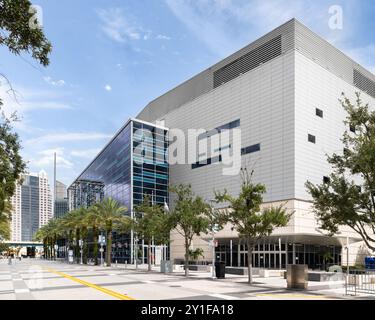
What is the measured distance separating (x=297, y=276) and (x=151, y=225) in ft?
74.7

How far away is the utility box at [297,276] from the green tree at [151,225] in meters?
16.5

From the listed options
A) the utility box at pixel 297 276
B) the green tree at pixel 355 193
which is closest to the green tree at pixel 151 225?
the utility box at pixel 297 276

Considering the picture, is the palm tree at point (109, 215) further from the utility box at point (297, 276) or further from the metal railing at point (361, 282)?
the metal railing at point (361, 282)

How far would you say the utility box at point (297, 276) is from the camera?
24.9 meters

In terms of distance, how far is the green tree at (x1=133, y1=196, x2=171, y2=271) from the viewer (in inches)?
1703

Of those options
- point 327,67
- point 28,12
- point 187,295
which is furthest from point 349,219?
point 327,67

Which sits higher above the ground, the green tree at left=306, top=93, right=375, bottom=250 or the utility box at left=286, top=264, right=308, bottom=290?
the green tree at left=306, top=93, right=375, bottom=250

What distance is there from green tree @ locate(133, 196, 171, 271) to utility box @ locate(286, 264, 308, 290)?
16540 mm

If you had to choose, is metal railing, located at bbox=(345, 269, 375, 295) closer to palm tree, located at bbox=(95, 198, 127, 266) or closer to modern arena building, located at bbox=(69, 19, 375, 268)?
modern arena building, located at bbox=(69, 19, 375, 268)

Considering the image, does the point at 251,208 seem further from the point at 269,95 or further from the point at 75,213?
the point at 75,213

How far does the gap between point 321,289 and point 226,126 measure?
41854 millimetres

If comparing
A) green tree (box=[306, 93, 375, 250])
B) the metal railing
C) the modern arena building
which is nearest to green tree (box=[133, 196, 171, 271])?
the modern arena building

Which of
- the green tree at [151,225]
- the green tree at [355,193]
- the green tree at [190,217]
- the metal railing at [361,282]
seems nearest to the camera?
the green tree at [355,193]

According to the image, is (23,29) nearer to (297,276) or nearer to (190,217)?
(297,276)
